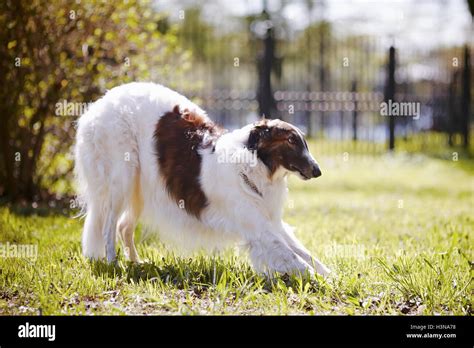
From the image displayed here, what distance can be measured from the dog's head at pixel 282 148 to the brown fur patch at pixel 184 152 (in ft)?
1.57

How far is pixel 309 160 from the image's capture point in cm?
470

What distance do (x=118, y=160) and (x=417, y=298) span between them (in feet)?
9.24

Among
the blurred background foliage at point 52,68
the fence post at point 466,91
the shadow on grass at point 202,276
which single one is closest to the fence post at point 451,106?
the fence post at point 466,91

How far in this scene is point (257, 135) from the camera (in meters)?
4.88

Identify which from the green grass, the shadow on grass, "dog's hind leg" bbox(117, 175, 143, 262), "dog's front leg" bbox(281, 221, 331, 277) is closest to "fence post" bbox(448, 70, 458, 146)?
the green grass

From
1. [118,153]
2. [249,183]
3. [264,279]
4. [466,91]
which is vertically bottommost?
[264,279]

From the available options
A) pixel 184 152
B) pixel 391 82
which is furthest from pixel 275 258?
pixel 391 82

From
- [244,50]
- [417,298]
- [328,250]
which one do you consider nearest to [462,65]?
[244,50]

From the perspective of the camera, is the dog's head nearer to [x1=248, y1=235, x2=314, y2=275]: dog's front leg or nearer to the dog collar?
the dog collar

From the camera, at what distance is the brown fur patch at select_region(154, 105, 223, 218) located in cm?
516

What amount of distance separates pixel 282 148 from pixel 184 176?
0.95 metres

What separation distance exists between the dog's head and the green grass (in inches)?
34.0

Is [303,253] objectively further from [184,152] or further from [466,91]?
[466,91]
